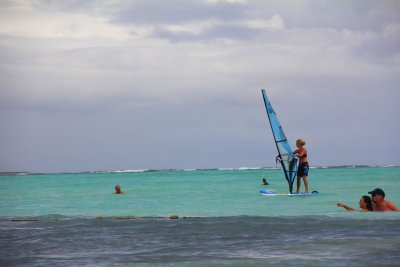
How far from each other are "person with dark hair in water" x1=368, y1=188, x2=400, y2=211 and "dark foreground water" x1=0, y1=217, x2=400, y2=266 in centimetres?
115

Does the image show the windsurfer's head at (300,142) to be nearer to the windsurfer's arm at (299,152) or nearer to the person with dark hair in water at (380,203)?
the windsurfer's arm at (299,152)

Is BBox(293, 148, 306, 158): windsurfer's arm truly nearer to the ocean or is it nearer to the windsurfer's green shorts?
the windsurfer's green shorts

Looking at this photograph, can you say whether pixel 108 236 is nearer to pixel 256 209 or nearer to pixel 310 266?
pixel 310 266

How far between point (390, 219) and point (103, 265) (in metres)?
7.09

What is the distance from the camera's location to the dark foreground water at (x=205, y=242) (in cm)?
861

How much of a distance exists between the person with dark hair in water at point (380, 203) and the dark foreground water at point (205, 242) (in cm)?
115

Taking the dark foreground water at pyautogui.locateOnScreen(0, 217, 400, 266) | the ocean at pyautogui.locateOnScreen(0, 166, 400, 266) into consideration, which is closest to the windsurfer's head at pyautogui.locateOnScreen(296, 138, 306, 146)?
the ocean at pyautogui.locateOnScreen(0, 166, 400, 266)

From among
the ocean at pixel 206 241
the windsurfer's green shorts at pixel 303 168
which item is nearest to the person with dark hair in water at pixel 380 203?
the ocean at pixel 206 241

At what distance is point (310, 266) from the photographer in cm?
796

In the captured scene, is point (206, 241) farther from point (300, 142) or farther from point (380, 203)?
point (300, 142)

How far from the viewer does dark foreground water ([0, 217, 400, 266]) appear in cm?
861

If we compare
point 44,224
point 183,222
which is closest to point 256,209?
point 183,222

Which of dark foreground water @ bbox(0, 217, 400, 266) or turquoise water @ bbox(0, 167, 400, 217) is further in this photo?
turquoise water @ bbox(0, 167, 400, 217)

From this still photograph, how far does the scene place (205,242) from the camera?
10.4 metres
